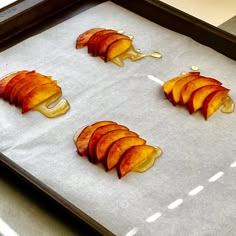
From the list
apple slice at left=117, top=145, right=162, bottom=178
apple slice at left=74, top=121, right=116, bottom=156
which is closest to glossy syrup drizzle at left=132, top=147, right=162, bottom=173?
apple slice at left=117, top=145, right=162, bottom=178

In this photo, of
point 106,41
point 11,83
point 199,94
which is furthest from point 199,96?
point 11,83

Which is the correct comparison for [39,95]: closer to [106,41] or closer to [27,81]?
[27,81]

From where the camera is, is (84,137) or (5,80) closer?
(84,137)

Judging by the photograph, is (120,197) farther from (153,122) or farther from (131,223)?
(153,122)

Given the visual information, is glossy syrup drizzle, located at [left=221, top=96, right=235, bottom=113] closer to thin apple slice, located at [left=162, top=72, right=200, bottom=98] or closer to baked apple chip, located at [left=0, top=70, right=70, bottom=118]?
thin apple slice, located at [left=162, top=72, right=200, bottom=98]

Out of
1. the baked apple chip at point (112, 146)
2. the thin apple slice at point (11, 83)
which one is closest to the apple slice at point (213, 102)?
the baked apple chip at point (112, 146)

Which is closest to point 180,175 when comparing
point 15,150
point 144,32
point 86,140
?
point 86,140

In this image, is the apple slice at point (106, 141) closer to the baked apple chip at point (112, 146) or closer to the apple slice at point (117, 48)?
the baked apple chip at point (112, 146)
